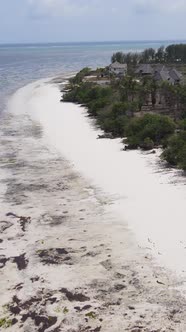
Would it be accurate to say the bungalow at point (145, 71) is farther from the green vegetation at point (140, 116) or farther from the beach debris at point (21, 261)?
the beach debris at point (21, 261)

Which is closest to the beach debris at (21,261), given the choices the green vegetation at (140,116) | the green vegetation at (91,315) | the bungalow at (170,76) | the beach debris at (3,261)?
the beach debris at (3,261)

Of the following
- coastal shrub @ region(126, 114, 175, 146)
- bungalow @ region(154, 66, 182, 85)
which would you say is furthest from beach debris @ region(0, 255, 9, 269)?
bungalow @ region(154, 66, 182, 85)

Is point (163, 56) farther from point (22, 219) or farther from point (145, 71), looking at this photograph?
point (22, 219)

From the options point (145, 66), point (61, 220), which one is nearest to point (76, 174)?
point (61, 220)

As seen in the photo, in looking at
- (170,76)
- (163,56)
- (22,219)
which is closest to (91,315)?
(22,219)

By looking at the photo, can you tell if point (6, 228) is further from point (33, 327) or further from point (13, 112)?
point (13, 112)

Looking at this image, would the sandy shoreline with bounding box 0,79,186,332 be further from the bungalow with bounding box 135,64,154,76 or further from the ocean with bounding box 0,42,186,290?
the bungalow with bounding box 135,64,154,76
